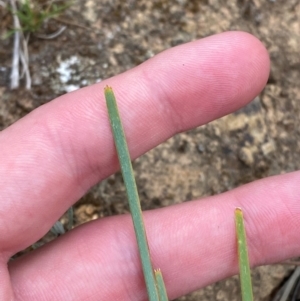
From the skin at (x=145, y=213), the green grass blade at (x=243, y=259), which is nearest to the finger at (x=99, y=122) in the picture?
the skin at (x=145, y=213)

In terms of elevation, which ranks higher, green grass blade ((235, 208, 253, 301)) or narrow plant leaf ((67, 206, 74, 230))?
narrow plant leaf ((67, 206, 74, 230))

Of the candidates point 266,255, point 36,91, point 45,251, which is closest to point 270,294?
point 266,255

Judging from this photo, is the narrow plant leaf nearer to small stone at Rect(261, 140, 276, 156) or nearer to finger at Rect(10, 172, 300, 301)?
finger at Rect(10, 172, 300, 301)

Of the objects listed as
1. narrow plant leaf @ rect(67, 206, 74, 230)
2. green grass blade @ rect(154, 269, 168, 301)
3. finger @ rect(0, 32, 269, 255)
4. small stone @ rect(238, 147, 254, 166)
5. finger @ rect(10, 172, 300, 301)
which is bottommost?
green grass blade @ rect(154, 269, 168, 301)

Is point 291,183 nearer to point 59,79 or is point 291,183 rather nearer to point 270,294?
point 270,294

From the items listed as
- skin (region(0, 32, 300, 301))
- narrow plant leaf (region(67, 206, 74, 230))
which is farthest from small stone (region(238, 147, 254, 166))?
narrow plant leaf (region(67, 206, 74, 230))

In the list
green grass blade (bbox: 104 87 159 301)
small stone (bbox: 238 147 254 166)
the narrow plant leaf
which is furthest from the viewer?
small stone (bbox: 238 147 254 166)

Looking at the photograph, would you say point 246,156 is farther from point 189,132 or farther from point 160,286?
point 160,286
